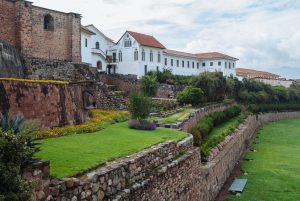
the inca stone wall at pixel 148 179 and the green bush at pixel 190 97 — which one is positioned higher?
the green bush at pixel 190 97

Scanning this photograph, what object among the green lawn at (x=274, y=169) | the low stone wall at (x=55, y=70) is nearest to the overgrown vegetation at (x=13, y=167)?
the green lawn at (x=274, y=169)

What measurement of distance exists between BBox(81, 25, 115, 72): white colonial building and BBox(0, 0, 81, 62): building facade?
34.1ft

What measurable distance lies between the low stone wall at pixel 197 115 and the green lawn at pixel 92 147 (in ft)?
19.3

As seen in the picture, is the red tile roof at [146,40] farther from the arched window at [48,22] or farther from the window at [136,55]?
the arched window at [48,22]

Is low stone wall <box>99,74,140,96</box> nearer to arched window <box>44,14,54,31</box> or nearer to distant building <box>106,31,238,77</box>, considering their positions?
arched window <box>44,14,54,31</box>

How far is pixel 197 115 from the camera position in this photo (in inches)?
1217

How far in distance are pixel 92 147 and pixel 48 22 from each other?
2086 cm

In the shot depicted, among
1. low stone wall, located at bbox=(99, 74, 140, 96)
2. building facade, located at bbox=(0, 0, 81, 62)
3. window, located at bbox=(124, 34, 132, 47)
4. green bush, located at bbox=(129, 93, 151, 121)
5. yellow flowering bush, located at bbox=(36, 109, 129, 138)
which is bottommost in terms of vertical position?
yellow flowering bush, located at bbox=(36, 109, 129, 138)

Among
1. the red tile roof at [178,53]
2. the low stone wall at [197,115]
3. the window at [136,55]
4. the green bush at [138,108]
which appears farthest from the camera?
the red tile roof at [178,53]

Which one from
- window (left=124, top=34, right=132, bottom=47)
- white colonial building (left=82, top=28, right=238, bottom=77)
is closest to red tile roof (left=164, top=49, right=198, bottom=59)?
white colonial building (left=82, top=28, right=238, bottom=77)

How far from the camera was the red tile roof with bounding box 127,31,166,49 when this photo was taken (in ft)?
196

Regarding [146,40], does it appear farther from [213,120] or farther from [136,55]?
[213,120]

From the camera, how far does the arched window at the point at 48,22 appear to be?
30.5 m

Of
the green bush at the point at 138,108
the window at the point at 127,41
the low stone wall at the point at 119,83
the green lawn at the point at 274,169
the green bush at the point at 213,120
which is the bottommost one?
the green lawn at the point at 274,169
